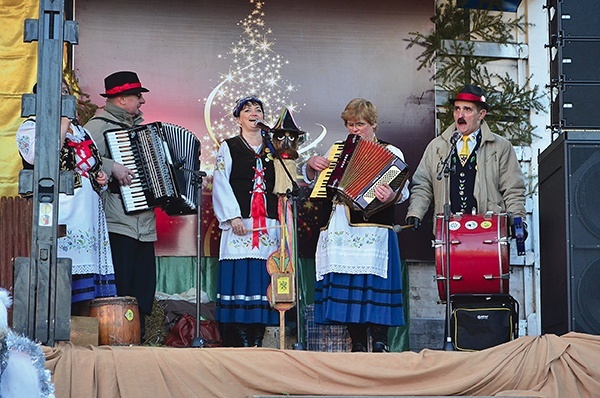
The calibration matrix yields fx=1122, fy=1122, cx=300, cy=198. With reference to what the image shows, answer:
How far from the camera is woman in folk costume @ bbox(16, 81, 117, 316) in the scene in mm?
6836

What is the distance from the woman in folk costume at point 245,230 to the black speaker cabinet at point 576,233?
1957 millimetres

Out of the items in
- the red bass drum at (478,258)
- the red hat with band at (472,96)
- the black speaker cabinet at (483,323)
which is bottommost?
the black speaker cabinet at (483,323)

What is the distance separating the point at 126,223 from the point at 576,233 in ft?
9.66

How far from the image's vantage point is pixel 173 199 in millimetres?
7453

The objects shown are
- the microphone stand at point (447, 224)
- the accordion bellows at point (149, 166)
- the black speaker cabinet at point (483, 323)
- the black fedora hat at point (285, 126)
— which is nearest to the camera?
the microphone stand at point (447, 224)

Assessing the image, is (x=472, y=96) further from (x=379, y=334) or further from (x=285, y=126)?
(x=379, y=334)

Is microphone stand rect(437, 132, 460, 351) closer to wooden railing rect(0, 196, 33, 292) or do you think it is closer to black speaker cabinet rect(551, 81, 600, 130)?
black speaker cabinet rect(551, 81, 600, 130)

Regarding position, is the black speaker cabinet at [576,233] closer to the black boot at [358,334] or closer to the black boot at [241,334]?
the black boot at [358,334]

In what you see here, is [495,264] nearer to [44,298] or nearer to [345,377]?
[345,377]

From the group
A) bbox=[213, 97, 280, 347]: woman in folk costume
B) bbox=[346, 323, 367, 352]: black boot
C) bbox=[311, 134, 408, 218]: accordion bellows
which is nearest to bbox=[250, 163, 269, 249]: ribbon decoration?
bbox=[213, 97, 280, 347]: woman in folk costume

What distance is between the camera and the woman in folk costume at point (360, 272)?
7.51m

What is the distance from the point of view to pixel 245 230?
7789mm

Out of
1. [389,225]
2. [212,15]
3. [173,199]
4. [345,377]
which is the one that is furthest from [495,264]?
[212,15]

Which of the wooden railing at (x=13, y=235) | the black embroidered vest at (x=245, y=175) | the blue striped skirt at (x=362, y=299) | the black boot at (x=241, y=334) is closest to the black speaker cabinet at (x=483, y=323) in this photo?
the blue striped skirt at (x=362, y=299)
